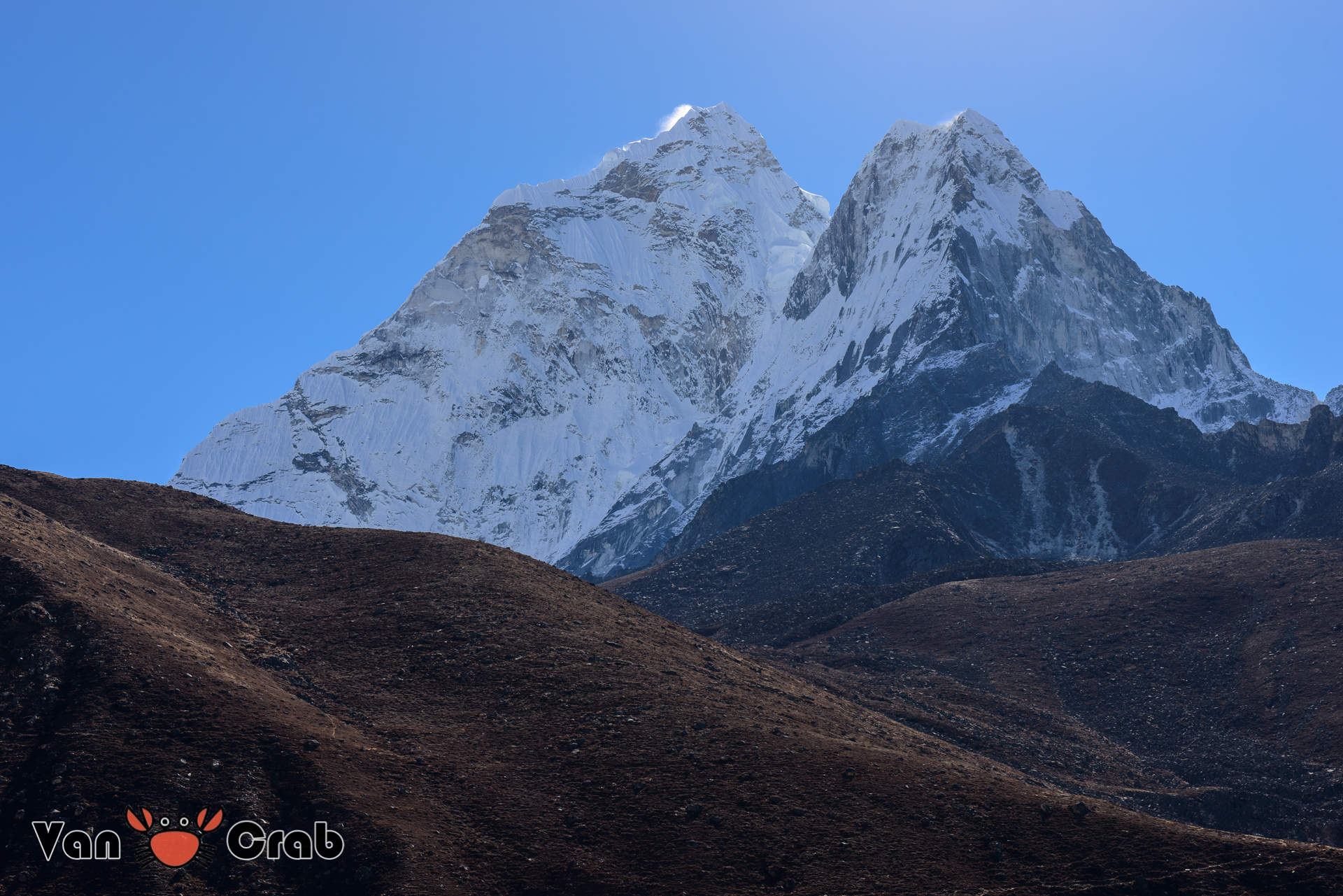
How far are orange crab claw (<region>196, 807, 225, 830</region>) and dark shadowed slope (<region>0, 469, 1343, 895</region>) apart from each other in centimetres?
48

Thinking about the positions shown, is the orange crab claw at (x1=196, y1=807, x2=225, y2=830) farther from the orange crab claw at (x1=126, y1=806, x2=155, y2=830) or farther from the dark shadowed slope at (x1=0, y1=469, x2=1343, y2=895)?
the orange crab claw at (x1=126, y1=806, x2=155, y2=830)

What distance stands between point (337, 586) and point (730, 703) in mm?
20786

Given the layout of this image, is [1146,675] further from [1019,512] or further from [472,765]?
[1019,512]

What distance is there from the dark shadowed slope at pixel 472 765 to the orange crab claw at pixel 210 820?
1.59 feet

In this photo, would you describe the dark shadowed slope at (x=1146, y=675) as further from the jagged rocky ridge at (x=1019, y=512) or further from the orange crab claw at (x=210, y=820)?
the orange crab claw at (x=210, y=820)

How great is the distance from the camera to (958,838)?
3578cm

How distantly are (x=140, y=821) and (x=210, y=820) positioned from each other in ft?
5.98

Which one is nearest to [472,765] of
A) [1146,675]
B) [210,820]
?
[210,820]

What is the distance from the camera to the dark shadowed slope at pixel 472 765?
32688 millimetres

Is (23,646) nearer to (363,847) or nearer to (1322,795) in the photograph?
(363,847)

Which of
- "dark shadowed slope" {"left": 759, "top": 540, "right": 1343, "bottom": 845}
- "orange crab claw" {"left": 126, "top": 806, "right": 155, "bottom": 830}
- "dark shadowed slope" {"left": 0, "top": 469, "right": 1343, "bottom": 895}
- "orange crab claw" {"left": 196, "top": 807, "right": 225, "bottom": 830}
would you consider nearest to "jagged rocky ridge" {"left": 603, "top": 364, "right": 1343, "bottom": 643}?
"dark shadowed slope" {"left": 759, "top": 540, "right": 1343, "bottom": 845}

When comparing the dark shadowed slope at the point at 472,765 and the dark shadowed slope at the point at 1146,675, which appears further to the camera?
the dark shadowed slope at the point at 1146,675

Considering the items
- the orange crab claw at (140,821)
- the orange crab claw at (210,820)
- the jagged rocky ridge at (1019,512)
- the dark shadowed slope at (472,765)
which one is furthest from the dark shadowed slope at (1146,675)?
the orange crab claw at (140,821)

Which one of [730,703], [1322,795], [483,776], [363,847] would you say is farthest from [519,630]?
[1322,795]
